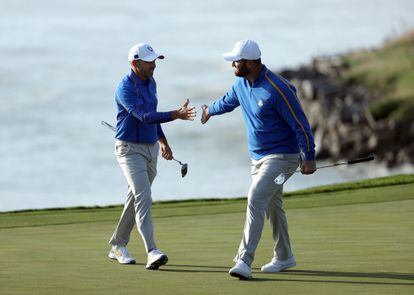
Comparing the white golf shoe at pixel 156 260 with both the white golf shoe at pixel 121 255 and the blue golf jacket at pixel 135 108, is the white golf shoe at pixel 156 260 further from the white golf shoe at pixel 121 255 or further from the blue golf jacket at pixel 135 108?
the blue golf jacket at pixel 135 108

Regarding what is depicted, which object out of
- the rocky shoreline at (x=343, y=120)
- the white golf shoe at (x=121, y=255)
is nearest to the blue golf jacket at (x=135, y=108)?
the white golf shoe at (x=121, y=255)

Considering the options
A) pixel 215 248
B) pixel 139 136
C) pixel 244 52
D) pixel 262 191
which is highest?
pixel 244 52

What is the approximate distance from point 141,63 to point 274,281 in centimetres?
241

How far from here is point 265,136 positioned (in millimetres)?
10438

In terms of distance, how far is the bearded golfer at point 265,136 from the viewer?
10242 mm

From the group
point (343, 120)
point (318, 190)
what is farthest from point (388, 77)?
point (318, 190)

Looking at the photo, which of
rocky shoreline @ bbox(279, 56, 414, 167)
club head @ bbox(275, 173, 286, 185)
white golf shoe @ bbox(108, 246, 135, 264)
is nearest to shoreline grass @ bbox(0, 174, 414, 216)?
white golf shoe @ bbox(108, 246, 135, 264)

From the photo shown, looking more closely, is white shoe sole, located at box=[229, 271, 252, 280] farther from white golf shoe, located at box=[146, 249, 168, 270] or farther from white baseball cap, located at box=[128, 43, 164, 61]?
white baseball cap, located at box=[128, 43, 164, 61]

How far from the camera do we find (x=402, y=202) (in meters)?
16.4

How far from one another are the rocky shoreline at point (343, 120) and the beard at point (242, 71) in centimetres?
4827

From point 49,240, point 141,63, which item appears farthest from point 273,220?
point 49,240

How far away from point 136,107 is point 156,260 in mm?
1340

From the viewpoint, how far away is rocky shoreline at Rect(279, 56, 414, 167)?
59219mm

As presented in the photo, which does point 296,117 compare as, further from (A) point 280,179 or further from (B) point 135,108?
(B) point 135,108
